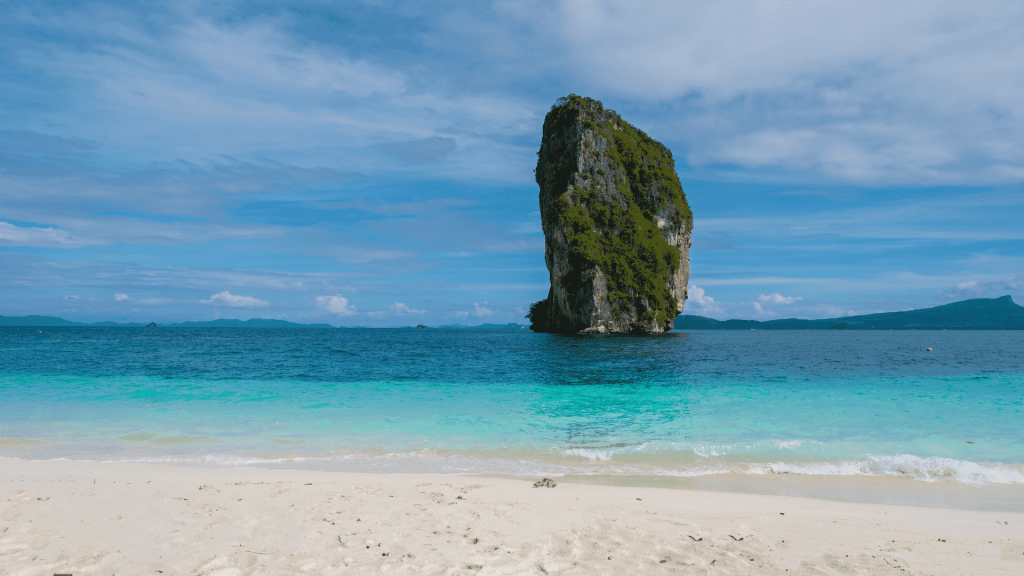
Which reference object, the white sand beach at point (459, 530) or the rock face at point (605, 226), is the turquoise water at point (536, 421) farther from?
the rock face at point (605, 226)

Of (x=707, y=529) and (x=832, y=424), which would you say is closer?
(x=707, y=529)

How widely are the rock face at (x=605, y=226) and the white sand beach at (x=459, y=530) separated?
56.2 metres

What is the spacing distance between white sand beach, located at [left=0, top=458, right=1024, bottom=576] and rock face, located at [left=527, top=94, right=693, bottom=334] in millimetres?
56159

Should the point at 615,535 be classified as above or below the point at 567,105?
below

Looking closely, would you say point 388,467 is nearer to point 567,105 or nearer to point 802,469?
point 802,469

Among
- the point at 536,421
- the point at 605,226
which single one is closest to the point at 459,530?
the point at 536,421

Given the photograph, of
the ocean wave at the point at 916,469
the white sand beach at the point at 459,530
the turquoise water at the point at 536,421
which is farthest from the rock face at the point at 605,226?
the white sand beach at the point at 459,530

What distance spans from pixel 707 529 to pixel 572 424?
→ 6.83m

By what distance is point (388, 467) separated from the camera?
27.9ft

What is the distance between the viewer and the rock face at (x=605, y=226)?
6306 centimetres

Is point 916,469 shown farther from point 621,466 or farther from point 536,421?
point 536,421

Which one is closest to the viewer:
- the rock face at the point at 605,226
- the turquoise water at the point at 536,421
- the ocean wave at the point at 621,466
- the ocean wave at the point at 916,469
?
the ocean wave at the point at 916,469

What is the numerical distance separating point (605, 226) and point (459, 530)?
63.3m

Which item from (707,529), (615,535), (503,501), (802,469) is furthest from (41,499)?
(802,469)
